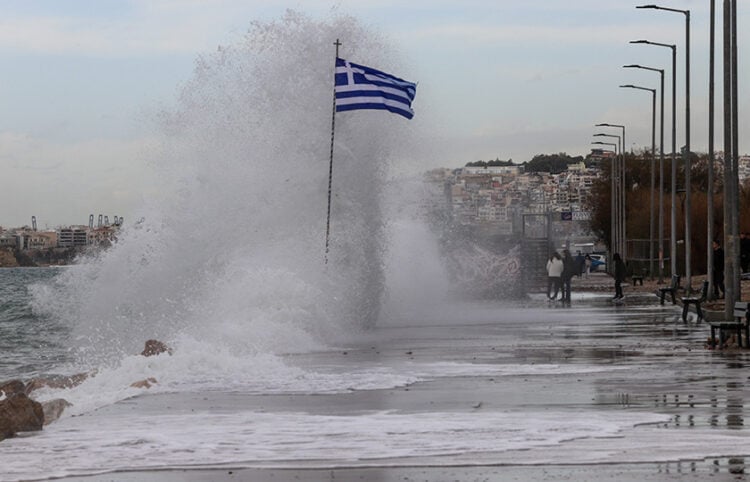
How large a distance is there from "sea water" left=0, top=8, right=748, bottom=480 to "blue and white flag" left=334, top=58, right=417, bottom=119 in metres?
3.24

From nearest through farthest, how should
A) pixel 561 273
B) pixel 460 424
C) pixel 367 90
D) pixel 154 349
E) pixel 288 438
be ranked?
pixel 288 438 < pixel 460 424 < pixel 154 349 < pixel 367 90 < pixel 561 273

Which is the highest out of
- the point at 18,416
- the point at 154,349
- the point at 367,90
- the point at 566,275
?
the point at 367,90

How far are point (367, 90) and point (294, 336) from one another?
29.0 ft

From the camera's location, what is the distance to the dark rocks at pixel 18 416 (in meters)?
14.2

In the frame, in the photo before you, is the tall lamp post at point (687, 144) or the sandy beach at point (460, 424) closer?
the sandy beach at point (460, 424)

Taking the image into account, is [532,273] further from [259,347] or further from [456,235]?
[259,347]

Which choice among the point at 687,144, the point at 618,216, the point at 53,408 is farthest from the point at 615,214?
the point at 53,408

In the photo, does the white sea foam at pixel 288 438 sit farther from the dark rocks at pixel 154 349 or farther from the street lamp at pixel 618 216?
the street lamp at pixel 618 216

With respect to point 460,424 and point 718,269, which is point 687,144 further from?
point 460,424

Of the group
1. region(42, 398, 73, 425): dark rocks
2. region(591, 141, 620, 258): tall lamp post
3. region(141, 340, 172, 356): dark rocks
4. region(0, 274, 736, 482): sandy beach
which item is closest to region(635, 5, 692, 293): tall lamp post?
region(0, 274, 736, 482): sandy beach

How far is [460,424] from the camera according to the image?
1477cm

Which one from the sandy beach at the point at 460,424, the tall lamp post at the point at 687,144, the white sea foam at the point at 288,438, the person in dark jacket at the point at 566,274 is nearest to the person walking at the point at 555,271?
the person in dark jacket at the point at 566,274

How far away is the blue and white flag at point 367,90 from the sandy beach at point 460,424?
10.6 metres

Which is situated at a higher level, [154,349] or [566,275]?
[566,275]
